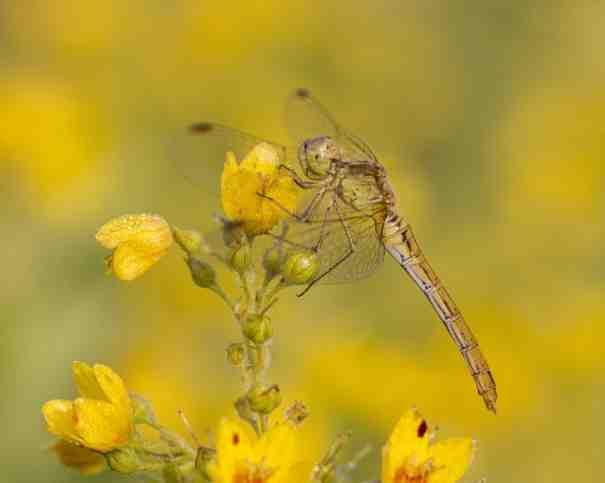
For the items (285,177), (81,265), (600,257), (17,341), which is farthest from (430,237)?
(285,177)

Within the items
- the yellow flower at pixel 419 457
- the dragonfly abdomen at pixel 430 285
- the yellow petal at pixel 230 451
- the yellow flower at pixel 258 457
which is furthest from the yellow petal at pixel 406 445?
the dragonfly abdomen at pixel 430 285

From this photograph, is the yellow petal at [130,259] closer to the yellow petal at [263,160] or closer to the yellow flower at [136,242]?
the yellow flower at [136,242]

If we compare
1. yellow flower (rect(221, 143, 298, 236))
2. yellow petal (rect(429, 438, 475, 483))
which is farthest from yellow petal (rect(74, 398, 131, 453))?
yellow petal (rect(429, 438, 475, 483))

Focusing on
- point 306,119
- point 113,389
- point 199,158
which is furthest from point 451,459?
point 199,158

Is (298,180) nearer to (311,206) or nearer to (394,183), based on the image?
(311,206)

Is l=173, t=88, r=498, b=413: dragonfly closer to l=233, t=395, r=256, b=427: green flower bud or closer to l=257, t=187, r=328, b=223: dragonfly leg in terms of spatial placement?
l=257, t=187, r=328, b=223: dragonfly leg

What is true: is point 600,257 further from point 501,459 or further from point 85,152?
point 85,152
